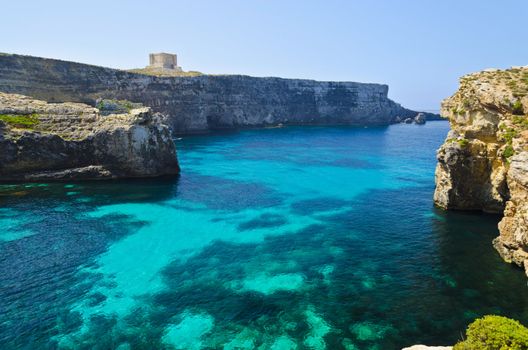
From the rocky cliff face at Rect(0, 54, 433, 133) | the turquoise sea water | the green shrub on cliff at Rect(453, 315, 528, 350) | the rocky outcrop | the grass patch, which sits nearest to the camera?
the green shrub on cliff at Rect(453, 315, 528, 350)

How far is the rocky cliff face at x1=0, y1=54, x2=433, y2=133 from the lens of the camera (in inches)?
3605

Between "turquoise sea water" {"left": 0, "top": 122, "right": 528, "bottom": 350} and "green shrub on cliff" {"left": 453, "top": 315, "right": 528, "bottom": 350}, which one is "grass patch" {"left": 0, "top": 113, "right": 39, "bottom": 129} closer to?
"turquoise sea water" {"left": 0, "top": 122, "right": 528, "bottom": 350}

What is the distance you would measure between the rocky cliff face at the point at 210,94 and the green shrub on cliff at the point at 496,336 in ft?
311

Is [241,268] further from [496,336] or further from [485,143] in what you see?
[485,143]

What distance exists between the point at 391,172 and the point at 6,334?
58.3 meters

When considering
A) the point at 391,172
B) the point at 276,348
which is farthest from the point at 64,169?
the point at 391,172

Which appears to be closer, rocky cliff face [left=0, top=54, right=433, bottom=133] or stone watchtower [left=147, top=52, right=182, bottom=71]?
rocky cliff face [left=0, top=54, right=433, bottom=133]

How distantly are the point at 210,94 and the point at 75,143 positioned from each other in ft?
277

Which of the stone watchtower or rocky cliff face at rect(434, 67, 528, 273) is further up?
the stone watchtower

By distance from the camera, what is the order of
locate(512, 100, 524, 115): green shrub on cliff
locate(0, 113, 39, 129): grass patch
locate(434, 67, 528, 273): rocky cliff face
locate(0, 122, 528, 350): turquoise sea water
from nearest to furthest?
locate(0, 122, 528, 350): turquoise sea water, locate(434, 67, 528, 273): rocky cliff face, locate(512, 100, 524, 115): green shrub on cliff, locate(0, 113, 39, 129): grass patch

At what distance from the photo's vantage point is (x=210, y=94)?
438 feet

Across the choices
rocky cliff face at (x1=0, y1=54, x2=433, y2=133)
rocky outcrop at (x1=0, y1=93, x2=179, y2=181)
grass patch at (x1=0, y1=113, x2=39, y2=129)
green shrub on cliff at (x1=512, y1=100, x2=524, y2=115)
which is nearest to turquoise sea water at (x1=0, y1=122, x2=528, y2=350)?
rocky outcrop at (x1=0, y1=93, x2=179, y2=181)

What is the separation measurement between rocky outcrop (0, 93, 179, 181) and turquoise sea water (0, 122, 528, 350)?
11.5ft

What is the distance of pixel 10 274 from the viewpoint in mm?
26703
